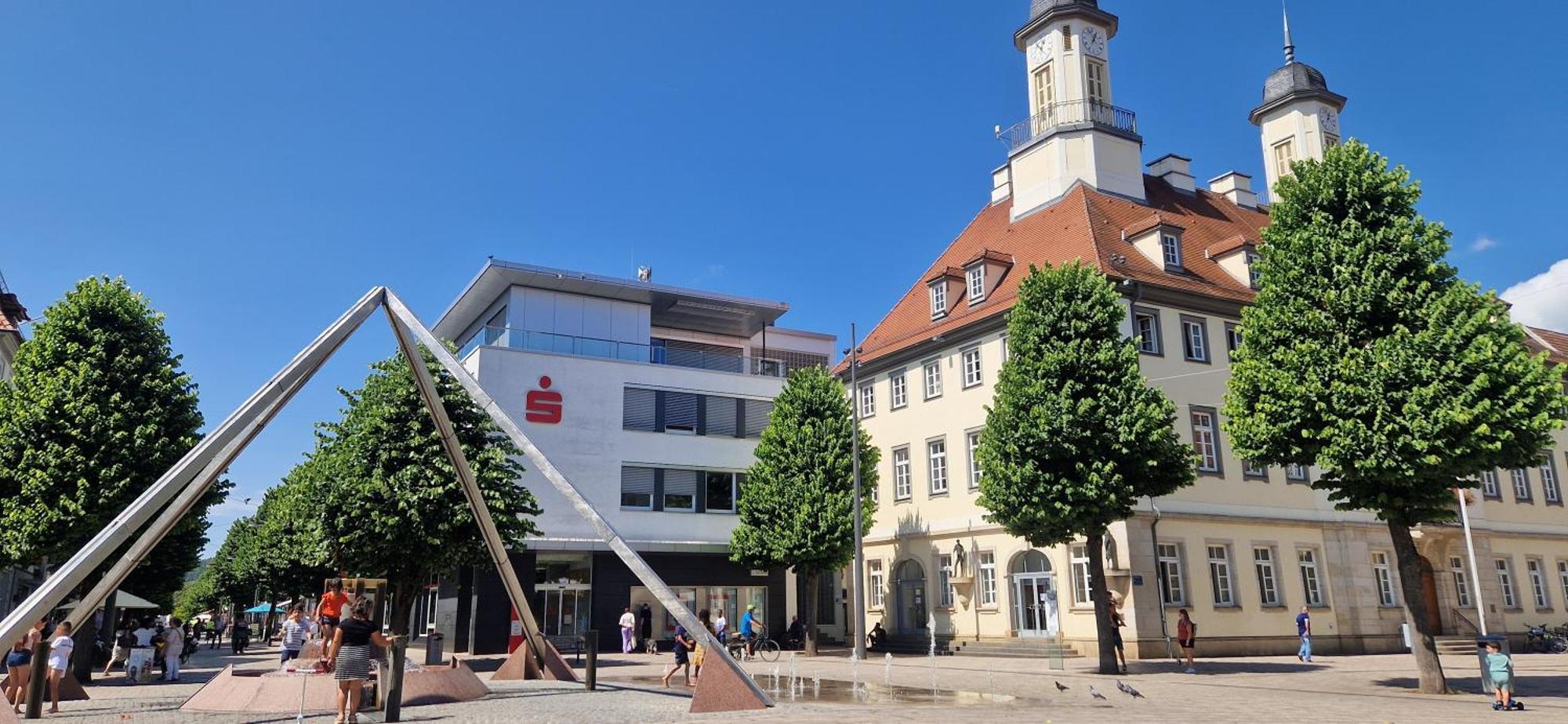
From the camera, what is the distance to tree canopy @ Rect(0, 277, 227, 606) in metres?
22.3

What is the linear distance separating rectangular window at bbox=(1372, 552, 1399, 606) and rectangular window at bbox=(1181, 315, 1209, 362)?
8768 mm

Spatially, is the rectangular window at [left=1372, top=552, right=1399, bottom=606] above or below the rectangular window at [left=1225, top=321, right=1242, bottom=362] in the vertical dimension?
below

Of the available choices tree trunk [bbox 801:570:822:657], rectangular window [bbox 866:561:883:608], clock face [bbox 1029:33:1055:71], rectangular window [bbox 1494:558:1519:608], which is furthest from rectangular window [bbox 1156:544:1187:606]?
clock face [bbox 1029:33:1055:71]

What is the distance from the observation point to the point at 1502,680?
15.5m

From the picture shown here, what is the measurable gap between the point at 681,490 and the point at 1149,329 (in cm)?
1709

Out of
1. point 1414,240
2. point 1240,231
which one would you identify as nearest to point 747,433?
point 1240,231

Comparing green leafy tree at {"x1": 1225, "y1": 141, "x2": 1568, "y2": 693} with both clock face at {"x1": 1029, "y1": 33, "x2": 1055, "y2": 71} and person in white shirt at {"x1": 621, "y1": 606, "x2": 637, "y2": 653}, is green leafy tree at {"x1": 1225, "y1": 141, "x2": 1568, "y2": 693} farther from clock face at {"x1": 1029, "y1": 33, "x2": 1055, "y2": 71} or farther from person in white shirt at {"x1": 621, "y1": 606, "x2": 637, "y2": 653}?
clock face at {"x1": 1029, "y1": 33, "x2": 1055, "y2": 71}

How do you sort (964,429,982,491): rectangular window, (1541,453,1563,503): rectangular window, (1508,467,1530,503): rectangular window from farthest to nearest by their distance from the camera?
1. (1541,453,1563,503): rectangular window
2. (1508,467,1530,503): rectangular window
3. (964,429,982,491): rectangular window

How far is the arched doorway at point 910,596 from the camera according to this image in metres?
37.4

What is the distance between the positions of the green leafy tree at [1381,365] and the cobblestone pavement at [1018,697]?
108 inches

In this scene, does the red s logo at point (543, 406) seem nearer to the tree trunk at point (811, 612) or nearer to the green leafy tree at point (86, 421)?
the tree trunk at point (811, 612)

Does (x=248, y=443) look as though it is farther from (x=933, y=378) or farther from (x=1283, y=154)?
(x=1283, y=154)

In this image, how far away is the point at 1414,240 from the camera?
19.2 m

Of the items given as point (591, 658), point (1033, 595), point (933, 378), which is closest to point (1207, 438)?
point (1033, 595)
